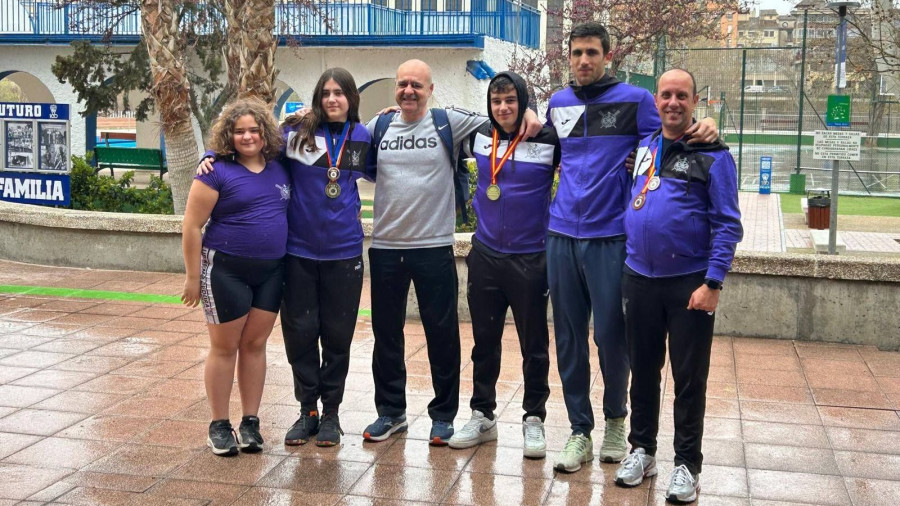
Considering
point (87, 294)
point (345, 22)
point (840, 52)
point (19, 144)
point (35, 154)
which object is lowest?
point (87, 294)

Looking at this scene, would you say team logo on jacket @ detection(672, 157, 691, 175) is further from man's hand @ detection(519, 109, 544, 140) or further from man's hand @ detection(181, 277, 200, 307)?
man's hand @ detection(181, 277, 200, 307)

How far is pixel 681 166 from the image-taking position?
4.70m

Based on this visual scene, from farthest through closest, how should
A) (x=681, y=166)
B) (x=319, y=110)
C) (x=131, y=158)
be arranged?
1. (x=131, y=158)
2. (x=319, y=110)
3. (x=681, y=166)

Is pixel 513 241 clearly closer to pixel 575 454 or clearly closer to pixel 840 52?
pixel 575 454

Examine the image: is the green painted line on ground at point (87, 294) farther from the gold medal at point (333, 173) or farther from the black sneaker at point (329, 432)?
the gold medal at point (333, 173)

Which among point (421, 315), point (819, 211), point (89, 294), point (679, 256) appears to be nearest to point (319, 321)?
point (421, 315)

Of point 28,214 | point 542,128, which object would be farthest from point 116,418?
point 28,214

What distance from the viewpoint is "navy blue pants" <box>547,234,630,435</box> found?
510cm

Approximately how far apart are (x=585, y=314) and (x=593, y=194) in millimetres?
623

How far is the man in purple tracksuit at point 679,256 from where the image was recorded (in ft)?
15.1

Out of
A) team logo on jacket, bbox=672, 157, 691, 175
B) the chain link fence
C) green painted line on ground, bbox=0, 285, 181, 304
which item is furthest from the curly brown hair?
the chain link fence

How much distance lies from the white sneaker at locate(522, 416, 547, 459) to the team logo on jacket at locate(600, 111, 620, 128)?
155cm

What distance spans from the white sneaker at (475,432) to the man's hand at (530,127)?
59.0 inches

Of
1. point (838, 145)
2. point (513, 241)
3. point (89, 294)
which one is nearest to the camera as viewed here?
point (513, 241)
